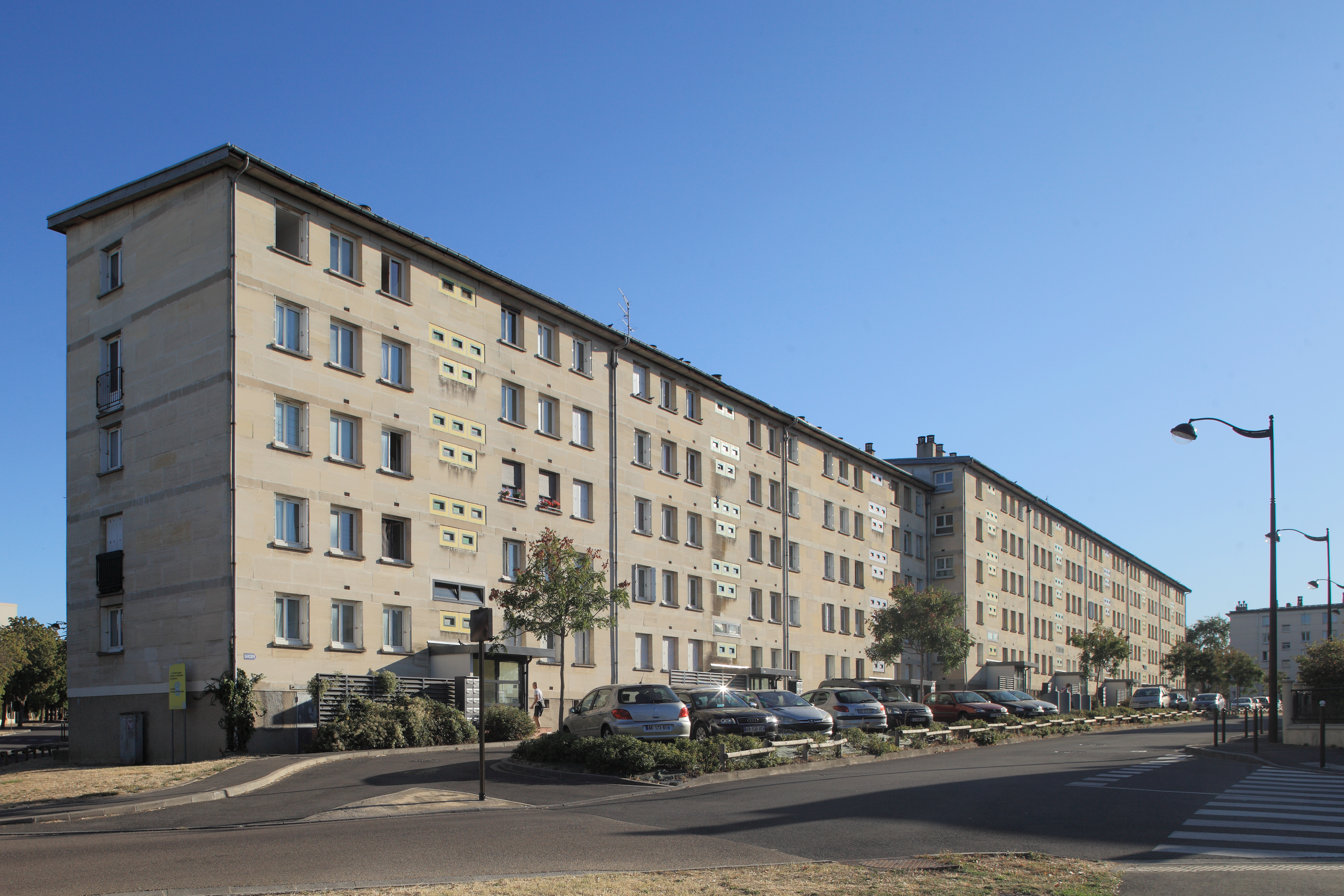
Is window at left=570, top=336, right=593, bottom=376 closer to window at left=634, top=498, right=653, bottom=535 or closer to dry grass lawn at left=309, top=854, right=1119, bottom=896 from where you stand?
window at left=634, top=498, right=653, bottom=535

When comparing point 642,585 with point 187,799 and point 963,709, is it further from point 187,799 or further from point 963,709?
point 187,799

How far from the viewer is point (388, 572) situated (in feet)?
104

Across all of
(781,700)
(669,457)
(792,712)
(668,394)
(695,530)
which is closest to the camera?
(792,712)

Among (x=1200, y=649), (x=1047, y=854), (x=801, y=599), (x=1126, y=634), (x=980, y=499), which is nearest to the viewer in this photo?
(x=1047, y=854)

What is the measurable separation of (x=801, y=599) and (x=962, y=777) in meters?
35.0

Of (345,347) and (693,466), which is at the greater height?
(345,347)

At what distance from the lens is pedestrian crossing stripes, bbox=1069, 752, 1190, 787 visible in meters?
18.9

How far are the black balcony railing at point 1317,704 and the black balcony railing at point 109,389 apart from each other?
32.9 meters

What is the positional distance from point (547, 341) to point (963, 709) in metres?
19.4

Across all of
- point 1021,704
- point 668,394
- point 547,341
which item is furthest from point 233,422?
point 1021,704

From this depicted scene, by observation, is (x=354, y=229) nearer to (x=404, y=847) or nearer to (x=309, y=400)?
(x=309, y=400)

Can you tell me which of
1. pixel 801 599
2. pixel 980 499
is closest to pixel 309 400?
pixel 801 599

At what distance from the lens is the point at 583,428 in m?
41.0

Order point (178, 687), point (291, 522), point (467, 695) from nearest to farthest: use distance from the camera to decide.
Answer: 1. point (178, 687)
2. point (291, 522)
3. point (467, 695)
